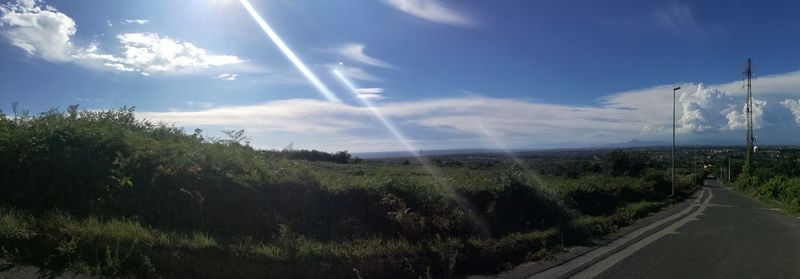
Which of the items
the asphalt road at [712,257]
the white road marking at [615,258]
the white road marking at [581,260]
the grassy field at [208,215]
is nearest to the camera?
the grassy field at [208,215]

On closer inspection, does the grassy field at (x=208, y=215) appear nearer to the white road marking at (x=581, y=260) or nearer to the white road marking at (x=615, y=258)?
the white road marking at (x=581, y=260)

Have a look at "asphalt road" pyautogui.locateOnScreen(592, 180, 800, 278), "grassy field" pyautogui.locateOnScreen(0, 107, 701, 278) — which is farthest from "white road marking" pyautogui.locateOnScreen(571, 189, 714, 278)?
"grassy field" pyautogui.locateOnScreen(0, 107, 701, 278)

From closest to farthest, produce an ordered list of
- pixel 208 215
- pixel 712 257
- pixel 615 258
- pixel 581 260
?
1. pixel 208 215
2. pixel 581 260
3. pixel 615 258
4. pixel 712 257

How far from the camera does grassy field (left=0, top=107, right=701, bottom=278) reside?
18.9ft

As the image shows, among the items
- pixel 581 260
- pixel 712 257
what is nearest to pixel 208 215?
pixel 581 260

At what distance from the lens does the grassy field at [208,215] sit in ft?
18.9

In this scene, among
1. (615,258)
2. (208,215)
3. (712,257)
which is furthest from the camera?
(712,257)

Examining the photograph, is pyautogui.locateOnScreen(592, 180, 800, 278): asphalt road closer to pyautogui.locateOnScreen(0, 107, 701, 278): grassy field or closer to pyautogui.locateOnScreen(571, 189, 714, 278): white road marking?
pyautogui.locateOnScreen(571, 189, 714, 278): white road marking

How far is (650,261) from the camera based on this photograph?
29.1 feet

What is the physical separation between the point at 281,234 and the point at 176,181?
6.46 feet

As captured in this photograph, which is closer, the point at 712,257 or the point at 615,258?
the point at 615,258

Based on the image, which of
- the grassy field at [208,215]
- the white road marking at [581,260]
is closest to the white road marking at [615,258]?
the white road marking at [581,260]

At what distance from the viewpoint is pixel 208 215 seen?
7859mm

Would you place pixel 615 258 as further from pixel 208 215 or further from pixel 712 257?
pixel 208 215
